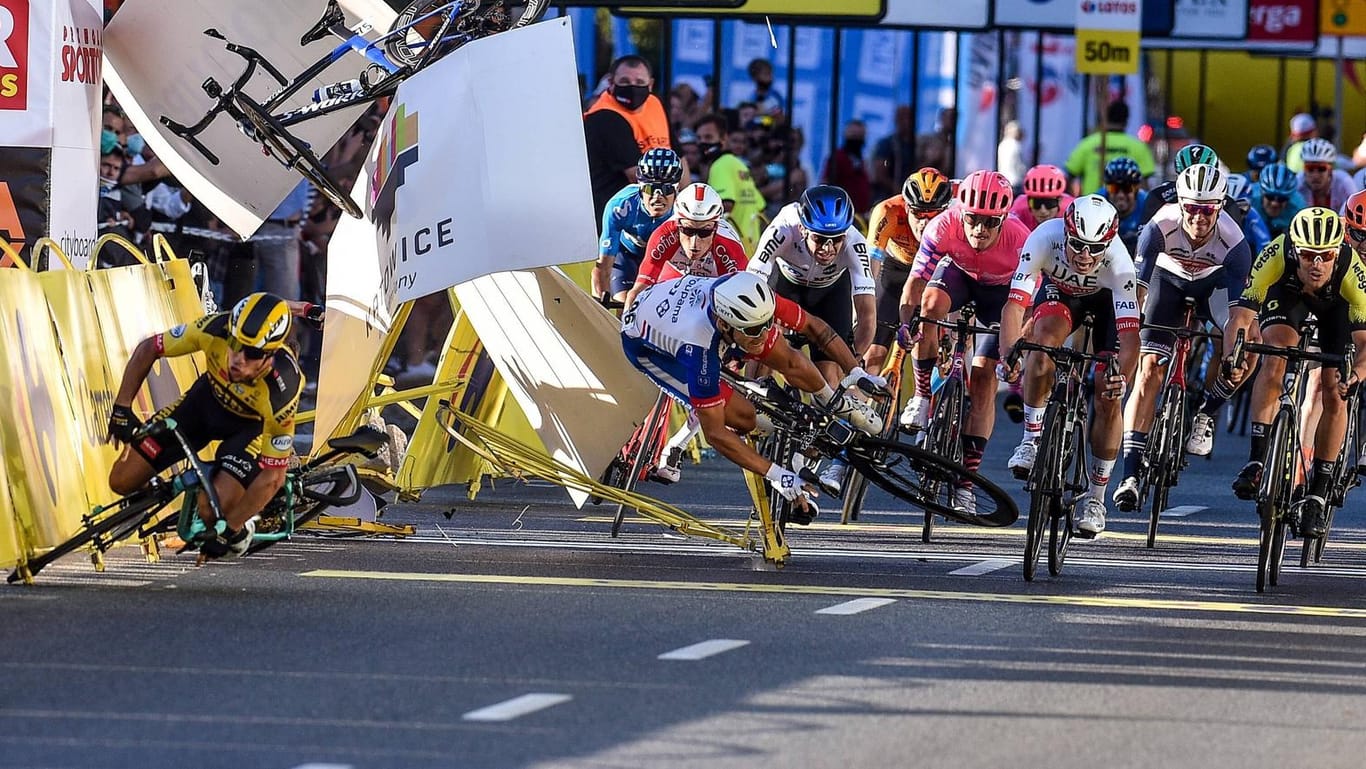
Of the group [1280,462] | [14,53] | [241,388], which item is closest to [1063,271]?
[1280,462]

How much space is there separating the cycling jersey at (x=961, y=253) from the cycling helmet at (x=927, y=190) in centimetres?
50

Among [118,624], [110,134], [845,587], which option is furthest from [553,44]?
[110,134]

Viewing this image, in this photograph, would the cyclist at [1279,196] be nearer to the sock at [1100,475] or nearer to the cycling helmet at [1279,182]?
the cycling helmet at [1279,182]

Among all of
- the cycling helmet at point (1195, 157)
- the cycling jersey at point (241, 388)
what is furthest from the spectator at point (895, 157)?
the cycling jersey at point (241, 388)

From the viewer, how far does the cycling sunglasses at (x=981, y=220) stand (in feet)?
45.2

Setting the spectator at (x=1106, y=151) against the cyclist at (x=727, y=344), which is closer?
the cyclist at (x=727, y=344)

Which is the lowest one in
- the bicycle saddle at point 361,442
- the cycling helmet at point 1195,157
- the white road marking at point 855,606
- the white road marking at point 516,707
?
the white road marking at point 855,606

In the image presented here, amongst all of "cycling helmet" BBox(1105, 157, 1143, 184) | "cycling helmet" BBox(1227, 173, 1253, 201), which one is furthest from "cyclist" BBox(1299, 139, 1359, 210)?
"cycling helmet" BBox(1105, 157, 1143, 184)

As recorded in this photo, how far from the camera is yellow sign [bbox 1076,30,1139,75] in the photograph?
22.5 meters

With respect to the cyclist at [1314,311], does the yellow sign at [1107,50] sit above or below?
above

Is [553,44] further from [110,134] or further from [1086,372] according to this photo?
[110,134]

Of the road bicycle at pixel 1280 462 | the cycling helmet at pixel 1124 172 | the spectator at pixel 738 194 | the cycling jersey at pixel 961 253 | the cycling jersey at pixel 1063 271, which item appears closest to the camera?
the road bicycle at pixel 1280 462

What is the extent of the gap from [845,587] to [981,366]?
2.85 meters

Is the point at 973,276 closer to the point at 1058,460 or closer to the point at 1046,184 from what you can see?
the point at 1046,184
